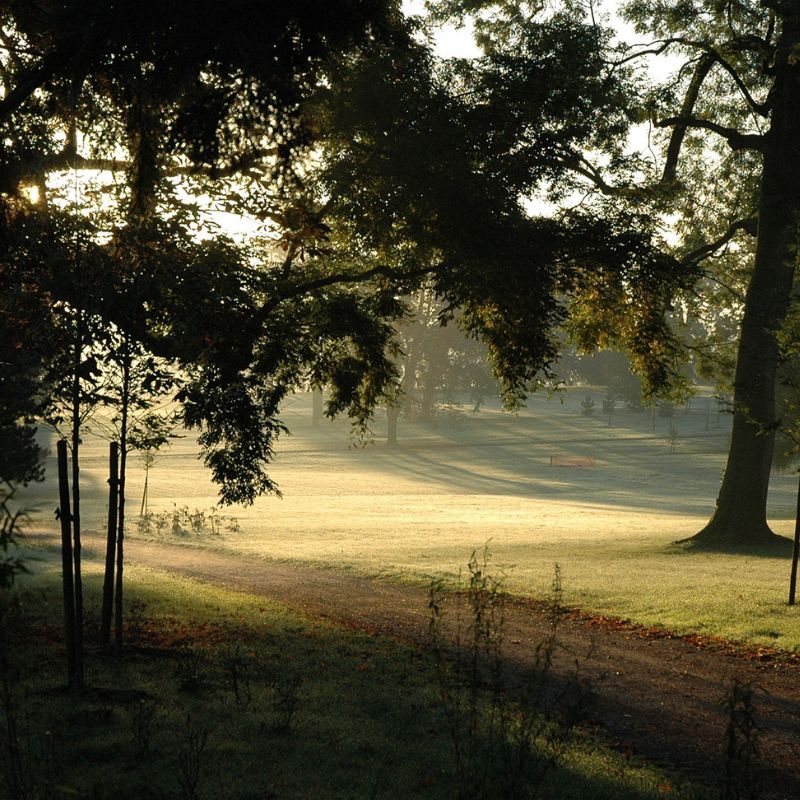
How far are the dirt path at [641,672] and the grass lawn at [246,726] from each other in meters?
0.86

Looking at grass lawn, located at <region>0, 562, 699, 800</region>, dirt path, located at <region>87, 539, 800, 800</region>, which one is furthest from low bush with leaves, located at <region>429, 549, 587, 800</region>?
dirt path, located at <region>87, 539, 800, 800</region>

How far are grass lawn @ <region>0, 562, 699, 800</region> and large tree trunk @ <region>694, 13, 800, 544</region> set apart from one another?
1725 centimetres

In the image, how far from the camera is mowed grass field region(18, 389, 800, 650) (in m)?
20.2

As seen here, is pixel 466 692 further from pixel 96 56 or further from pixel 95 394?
→ pixel 96 56

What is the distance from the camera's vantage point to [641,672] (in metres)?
12.8

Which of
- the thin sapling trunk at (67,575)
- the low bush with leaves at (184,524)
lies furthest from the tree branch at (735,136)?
the thin sapling trunk at (67,575)

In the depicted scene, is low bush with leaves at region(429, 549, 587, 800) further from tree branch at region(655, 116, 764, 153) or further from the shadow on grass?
tree branch at region(655, 116, 764, 153)

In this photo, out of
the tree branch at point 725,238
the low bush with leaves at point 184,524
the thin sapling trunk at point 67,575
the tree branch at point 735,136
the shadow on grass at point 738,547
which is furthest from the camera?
the low bush with leaves at point 184,524

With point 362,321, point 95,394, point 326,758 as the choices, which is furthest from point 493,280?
point 326,758

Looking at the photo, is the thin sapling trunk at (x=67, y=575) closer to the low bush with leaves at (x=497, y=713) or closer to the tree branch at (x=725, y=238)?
the low bush with leaves at (x=497, y=713)

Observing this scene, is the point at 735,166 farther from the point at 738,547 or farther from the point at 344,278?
the point at 344,278

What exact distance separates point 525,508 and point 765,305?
73.9 feet

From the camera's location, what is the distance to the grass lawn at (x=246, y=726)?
7102 mm

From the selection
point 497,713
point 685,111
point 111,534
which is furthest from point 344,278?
point 685,111
